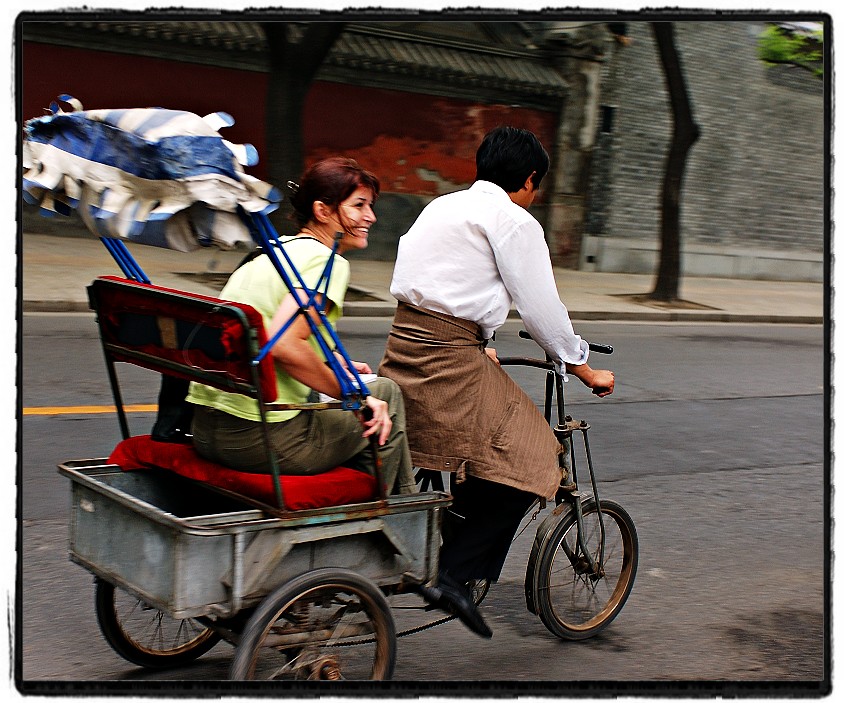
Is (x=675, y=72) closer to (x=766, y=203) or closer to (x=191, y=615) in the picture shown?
(x=766, y=203)

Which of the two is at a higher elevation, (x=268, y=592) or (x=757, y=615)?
(x=268, y=592)

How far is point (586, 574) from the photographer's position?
420cm

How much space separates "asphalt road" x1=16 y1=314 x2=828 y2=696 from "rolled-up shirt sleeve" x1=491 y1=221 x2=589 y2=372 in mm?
989

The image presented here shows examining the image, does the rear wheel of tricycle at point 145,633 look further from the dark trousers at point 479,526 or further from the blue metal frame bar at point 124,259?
the blue metal frame bar at point 124,259

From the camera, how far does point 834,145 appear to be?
3.38m

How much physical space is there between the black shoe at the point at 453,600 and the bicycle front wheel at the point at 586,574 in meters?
0.31

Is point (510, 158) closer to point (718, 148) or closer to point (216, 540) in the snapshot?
point (216, 540)

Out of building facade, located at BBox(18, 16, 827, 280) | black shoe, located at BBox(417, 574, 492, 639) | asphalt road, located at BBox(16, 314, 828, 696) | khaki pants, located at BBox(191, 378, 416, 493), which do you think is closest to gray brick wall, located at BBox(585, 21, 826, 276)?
building facade, located at BBox(18, 16, 827, 280)

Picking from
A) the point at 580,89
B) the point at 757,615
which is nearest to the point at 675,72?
the point at 580,89

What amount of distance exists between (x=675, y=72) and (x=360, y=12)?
44.0 feet

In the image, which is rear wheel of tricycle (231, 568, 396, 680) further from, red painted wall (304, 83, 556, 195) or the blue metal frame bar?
red painted wall (304, 83, 556, 195)

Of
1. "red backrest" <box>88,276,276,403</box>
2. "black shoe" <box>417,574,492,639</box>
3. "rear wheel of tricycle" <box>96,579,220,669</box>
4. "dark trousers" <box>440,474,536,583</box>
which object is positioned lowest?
"rear wheel of tricycle" <box>96,579,220,669</box>

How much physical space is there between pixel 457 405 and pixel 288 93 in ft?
32.6

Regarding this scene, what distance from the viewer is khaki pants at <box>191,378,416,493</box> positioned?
326 centimetres
